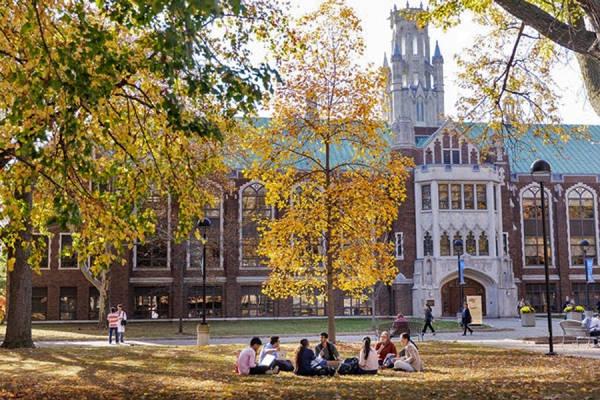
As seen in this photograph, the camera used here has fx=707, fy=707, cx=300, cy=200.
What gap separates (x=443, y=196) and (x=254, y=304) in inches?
582

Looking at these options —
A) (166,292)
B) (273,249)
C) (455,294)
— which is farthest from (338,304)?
(273,249)

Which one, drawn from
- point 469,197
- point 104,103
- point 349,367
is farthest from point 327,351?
point 469,197

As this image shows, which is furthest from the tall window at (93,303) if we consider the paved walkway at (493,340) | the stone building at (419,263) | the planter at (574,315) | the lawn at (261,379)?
the planter at (574,315)

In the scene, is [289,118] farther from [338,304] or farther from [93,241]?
[338,304]

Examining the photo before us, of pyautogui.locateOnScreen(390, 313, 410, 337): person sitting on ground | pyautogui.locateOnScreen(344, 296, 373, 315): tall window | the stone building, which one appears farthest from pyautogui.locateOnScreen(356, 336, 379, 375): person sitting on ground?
pyautogui.locateOnScreen(344, 296, 373, 315): tall window

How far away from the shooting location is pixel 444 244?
47.5 meters

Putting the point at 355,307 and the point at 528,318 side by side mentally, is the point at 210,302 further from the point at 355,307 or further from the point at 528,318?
the point at 528,318

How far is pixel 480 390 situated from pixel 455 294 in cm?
3878

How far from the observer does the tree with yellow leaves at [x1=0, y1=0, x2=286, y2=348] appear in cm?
739

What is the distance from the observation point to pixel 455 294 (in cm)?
4838

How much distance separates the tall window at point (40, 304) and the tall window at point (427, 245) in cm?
2489

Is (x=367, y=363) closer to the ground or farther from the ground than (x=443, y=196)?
closer to the ground

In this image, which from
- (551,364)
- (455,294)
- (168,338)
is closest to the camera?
(551,364)

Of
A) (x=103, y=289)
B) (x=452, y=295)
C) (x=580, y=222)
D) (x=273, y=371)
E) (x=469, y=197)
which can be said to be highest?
(x=469, y=197)
